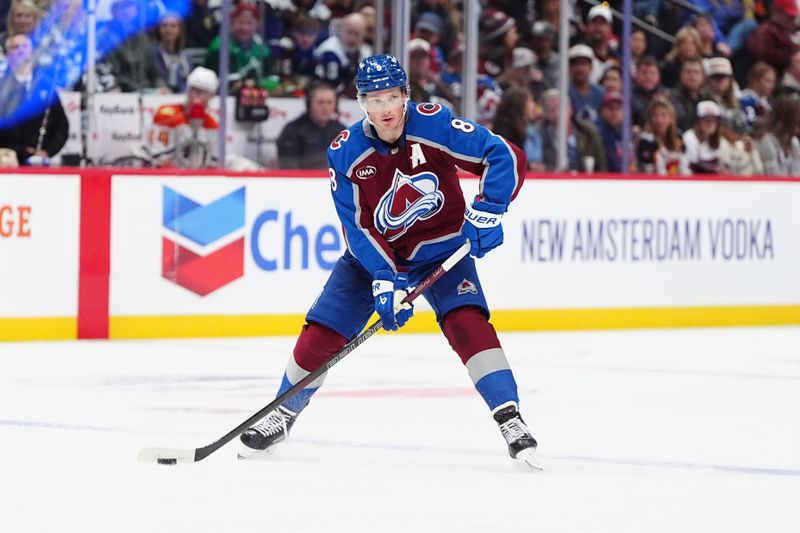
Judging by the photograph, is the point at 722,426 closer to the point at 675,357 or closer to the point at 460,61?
the point at 675,357

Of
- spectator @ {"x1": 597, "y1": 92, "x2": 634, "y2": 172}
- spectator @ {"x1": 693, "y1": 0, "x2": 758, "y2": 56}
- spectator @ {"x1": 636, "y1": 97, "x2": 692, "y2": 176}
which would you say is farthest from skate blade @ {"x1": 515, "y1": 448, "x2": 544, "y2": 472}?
spectator @ {"x1": 693, "y1": 0, "x2": 758, "y2": 56}

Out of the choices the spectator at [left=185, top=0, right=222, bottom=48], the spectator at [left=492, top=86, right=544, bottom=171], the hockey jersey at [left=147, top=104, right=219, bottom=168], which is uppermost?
the spectator at [left=185, top=0, right=222, bottom=48]

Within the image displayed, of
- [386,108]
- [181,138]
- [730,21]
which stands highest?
[730,21]

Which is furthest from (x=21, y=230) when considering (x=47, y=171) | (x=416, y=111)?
(x=416, y=111)

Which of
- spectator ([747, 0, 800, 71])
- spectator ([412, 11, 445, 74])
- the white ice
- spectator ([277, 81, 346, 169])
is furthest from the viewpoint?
spectator ([747, 0, 800, 71])

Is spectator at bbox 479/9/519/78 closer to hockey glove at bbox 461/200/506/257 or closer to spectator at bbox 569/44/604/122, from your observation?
spectator at bbox 569/44/604/122

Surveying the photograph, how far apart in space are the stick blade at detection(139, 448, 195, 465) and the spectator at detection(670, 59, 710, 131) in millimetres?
5793

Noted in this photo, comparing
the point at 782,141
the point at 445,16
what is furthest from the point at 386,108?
the point at 782,141

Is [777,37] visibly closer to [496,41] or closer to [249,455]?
[496,41]

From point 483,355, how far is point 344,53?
4.70 m

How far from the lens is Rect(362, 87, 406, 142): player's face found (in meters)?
3.76

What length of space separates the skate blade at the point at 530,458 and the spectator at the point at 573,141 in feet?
15.2

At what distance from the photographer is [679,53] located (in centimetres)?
952

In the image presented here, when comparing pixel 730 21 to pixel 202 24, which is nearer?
pixel 202 24
